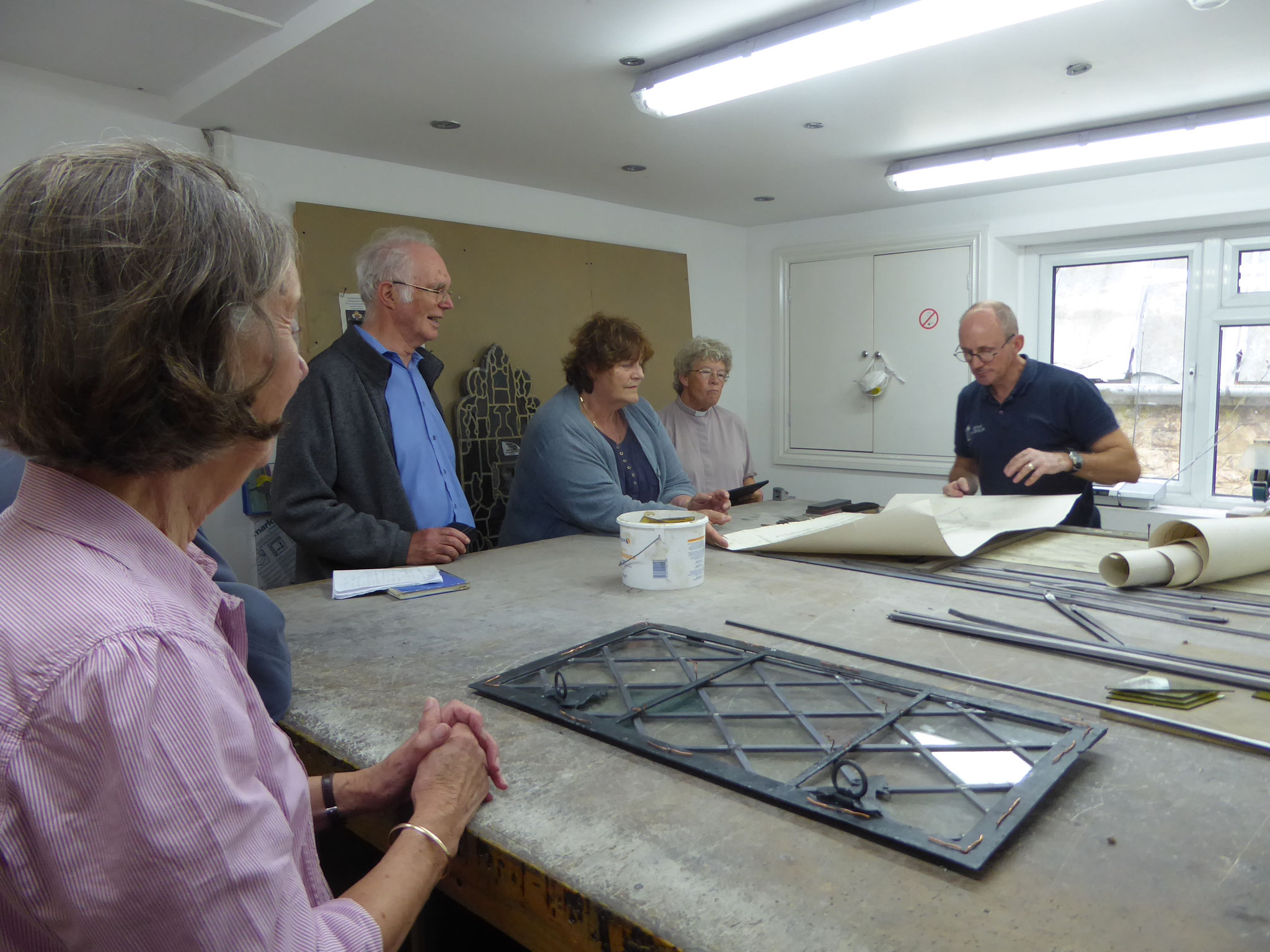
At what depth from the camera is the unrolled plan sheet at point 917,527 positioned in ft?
6.10

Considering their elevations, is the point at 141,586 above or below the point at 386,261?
below

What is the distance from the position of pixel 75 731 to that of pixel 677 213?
195 inches

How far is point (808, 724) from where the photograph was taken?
945 mm

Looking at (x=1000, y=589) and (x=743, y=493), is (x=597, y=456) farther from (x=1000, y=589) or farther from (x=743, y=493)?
(x=1000, y=589)

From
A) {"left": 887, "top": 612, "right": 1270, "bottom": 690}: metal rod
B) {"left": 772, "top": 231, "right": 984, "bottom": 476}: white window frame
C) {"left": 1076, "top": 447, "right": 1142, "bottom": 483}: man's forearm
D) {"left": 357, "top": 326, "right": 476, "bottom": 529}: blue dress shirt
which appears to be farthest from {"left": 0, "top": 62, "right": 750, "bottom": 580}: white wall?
{"left": 1076, "top": 447, "right": 1142, "bottom": 483}: man's forearm

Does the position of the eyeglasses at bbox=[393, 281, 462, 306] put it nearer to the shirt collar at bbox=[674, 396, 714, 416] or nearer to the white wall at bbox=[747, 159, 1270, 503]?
the shirt collar at bbox=[674, 396, 714, 416]

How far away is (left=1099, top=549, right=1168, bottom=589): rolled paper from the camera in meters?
1.56

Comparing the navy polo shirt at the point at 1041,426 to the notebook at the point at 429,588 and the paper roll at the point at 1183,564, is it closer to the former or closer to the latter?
the paper roll at the point at 1183,564

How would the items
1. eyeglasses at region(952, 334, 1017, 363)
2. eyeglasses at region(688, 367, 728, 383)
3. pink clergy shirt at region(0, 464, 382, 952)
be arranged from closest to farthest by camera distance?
pink clergy shirt at region(0, 464, 382, 952) → eyeglasses at region(952, 334, 1017, 363) → eyeglasses at region(688, 367, 728, 383)

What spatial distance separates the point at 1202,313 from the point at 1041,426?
220 centimetres

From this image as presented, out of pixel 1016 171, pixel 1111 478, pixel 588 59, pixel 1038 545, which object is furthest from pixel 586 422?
pixel 1016 171

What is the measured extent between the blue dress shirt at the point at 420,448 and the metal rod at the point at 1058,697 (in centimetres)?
133

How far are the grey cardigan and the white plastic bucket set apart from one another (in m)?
0.70

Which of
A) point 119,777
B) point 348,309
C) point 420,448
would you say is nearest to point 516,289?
point 348,309
